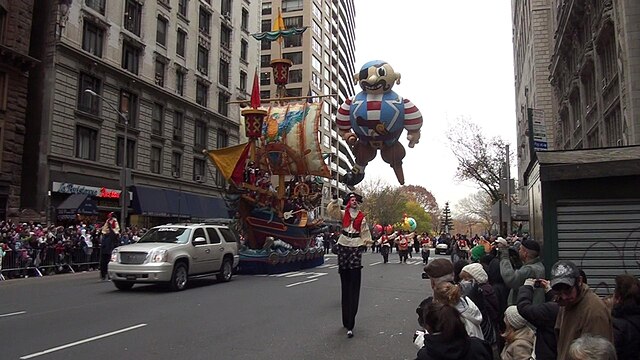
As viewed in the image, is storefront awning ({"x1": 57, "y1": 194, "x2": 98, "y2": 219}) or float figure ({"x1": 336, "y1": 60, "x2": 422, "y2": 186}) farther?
storefront awning ({"x1": 57, "y1": 194, "x2": 98, "y2": 219})

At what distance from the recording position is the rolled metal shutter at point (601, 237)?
20.9 feet

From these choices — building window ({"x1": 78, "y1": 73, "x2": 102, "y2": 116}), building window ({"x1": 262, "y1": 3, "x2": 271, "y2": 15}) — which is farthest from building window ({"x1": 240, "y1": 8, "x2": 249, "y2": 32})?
building window ({"x1": 262, "y1": 3, "x2": 271, "y2": 15})

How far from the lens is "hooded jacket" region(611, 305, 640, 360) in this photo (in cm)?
385

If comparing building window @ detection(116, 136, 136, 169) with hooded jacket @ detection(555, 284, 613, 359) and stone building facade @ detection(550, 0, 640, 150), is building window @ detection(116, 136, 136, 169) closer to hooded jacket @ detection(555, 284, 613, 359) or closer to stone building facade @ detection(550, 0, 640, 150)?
stone building facade @ detection(550, 0, 640, 150)

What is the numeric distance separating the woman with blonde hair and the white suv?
33.9 feet

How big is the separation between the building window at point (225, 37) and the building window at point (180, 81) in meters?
6.80

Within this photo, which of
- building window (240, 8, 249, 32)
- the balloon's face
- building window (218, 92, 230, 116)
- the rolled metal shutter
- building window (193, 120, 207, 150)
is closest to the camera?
the rolled metal shutter

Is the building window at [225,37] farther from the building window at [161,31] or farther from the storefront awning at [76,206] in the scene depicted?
the storefront awning at [76,206]

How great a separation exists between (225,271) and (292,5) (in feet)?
219

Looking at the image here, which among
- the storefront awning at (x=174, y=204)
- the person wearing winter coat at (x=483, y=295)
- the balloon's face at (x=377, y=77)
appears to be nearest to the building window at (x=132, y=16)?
the storefront awning at (x=174, y=204)

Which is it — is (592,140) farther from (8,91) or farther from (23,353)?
(8,91)

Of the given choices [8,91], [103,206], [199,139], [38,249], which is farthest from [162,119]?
[38,249]

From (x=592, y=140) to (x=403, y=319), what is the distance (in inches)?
799

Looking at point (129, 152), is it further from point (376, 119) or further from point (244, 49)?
point (376, 119)
